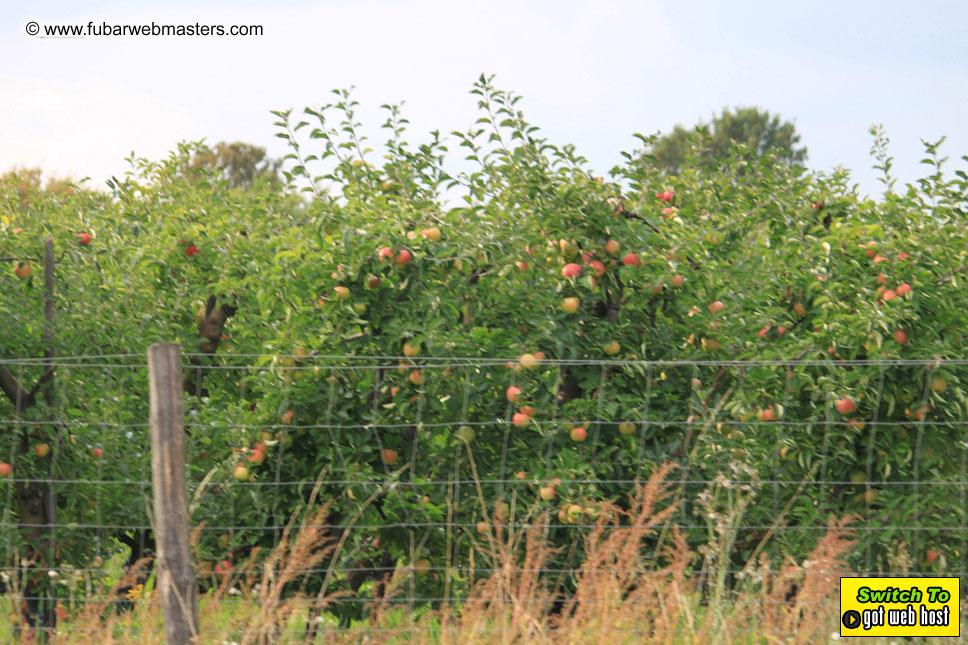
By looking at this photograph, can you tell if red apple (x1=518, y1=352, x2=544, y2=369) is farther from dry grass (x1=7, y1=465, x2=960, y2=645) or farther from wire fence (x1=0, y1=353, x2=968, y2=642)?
dry grass (x1=7, y1=465, x2=960, y2=645)

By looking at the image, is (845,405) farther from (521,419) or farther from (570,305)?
(521,419)

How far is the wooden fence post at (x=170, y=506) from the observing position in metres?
3.07

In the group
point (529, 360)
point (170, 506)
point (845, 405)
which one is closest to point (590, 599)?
point (529, 360)

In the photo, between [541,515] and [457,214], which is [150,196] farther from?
[541,515]

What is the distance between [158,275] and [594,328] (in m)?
2.38

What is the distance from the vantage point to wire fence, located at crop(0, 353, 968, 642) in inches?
145

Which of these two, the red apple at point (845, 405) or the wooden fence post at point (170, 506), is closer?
the wooden fence post at point (170, 506)

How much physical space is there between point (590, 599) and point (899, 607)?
4.02 ft

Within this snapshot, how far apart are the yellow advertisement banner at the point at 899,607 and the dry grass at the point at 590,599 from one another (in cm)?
7

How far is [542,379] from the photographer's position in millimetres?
3807

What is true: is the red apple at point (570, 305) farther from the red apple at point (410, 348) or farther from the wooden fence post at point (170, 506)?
the wooden fence post at point (170, 506)

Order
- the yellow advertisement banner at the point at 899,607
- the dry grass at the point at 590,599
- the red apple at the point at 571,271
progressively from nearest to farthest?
the dry grass at the point at 590,599 → the yellow advertisement banner at the point at 899,607 → the red apple at the point at 571,271

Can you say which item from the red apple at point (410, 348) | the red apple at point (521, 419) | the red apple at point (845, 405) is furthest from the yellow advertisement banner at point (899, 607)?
the red apple at point (410, 348)

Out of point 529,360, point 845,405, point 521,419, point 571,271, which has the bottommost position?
point 521,419
